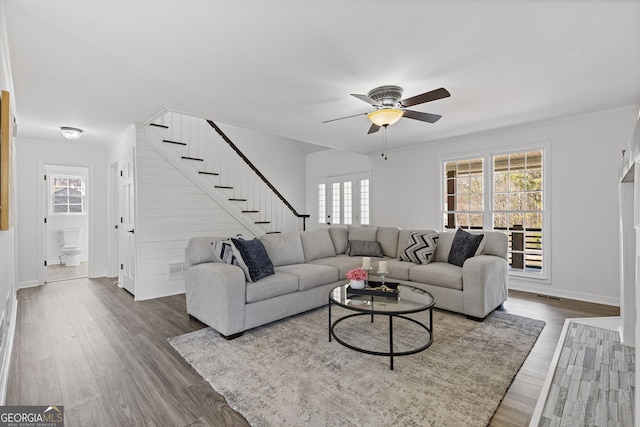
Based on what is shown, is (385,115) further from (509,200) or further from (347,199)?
(347,199)

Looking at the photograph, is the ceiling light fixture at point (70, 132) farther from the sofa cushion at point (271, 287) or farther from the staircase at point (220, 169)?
the sofa cushion at point (271, 287)

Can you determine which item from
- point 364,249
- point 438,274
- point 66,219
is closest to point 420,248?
point 438,274

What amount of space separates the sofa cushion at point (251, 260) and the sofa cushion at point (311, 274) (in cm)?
33

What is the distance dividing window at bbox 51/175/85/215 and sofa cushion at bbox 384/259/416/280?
7.68 meters

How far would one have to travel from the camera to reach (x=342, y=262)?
4.27 m

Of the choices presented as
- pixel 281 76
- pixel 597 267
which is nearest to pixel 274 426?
pixel 281 76

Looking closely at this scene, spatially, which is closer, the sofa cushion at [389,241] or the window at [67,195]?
the sofa cushion at [389,241]

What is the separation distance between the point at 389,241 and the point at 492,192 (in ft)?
6.30

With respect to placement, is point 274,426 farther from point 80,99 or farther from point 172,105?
point 80,99

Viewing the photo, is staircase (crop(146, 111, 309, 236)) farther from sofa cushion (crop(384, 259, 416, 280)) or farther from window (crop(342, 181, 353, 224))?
sofa cushion (crop(384, 259, 416, 280))

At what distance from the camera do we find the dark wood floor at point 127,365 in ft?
6.04

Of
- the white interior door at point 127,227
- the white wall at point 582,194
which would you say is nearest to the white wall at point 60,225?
the white interior door at point 127,227

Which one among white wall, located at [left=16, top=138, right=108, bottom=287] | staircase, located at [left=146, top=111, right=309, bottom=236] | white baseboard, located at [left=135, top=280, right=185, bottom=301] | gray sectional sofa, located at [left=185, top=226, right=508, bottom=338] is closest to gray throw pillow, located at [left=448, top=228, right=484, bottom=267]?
gray sectional sofa, located at [left=185, top=226, right=508, bottom=338]

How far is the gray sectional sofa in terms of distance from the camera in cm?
294
